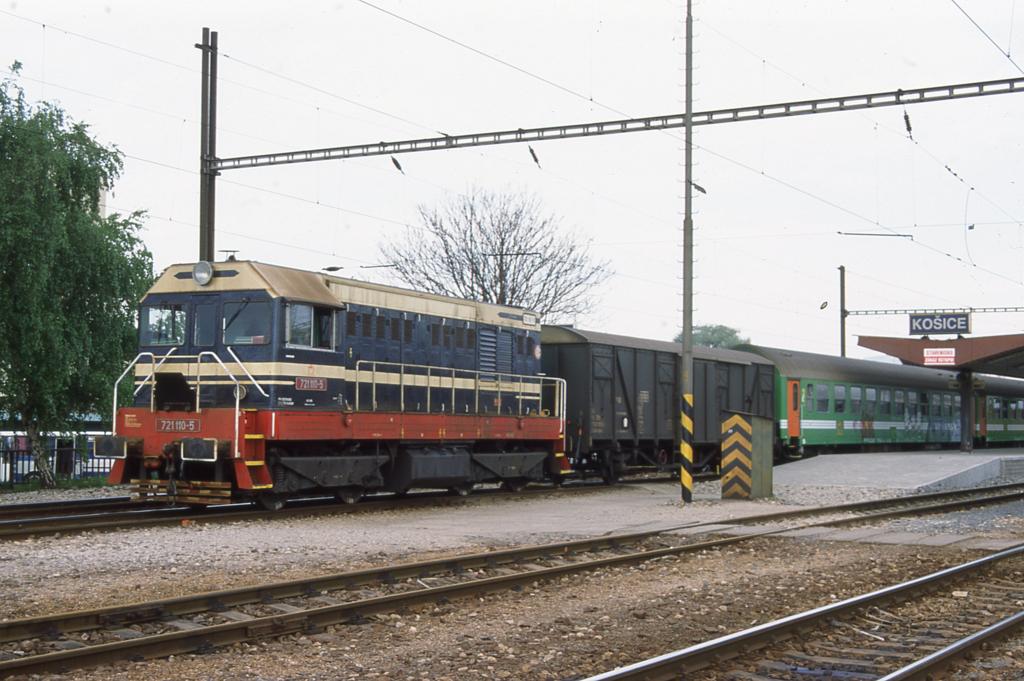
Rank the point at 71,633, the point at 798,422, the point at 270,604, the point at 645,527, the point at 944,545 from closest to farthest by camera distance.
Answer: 1. the point at 71,633
2. the point at 270,604
3. the point at 944,545
4. the point at 645,527
5. the point at 798,422

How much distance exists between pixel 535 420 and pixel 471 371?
83.7 inches

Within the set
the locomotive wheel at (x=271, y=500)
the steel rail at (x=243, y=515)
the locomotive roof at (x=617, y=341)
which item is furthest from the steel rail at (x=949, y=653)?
the locomotive roof at (x=617, y=341)

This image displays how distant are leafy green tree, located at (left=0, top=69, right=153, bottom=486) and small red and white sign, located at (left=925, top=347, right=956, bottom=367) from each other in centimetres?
2468

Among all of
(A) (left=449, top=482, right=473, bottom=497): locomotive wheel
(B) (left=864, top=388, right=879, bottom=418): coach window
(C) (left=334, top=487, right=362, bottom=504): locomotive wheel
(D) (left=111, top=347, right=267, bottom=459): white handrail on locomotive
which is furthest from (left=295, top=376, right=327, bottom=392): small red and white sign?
(B) (left=864, top=388, right=879, bottom=418): coach window

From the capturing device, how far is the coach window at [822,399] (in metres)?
35.6

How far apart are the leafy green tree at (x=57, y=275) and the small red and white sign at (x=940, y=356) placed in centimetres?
2468

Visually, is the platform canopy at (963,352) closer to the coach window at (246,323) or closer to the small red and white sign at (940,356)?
the small red and white sign at (940,356)

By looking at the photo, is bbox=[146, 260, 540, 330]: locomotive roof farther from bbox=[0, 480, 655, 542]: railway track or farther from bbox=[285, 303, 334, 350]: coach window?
bbox=[0, 480, 655, 542]: railway track

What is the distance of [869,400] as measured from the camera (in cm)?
3866

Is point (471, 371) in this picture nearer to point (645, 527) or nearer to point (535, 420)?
point (535, 420)

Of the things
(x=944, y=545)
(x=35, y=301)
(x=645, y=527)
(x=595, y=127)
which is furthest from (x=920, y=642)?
(x=35, y=301)

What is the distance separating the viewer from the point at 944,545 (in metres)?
15.0

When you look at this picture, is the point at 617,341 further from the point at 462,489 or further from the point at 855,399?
the point at 855,399

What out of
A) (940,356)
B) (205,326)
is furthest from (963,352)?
(205,326)
